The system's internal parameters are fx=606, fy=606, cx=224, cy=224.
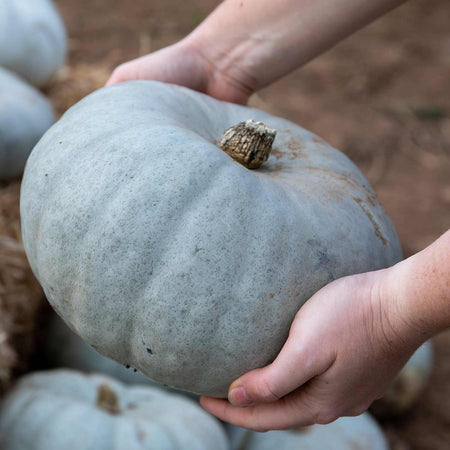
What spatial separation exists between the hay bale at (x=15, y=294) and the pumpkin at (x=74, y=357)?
77mm

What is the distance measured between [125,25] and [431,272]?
457 centimetres

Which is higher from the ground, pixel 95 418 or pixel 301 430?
pixel 95 418

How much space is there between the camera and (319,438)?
6.78ft

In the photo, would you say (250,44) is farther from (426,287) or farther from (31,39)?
(31,39)

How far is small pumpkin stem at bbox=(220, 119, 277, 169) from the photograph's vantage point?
1.18m

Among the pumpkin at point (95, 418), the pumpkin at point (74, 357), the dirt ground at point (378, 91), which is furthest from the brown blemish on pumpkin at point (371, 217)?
the dirt ground at point (378, 91)

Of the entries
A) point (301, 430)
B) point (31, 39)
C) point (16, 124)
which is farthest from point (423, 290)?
point (31, 39)

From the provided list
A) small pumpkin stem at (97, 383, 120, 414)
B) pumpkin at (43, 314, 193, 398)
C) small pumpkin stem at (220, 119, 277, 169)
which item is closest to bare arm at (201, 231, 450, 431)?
small pumpkin stem at (220, 119, 277, 169)

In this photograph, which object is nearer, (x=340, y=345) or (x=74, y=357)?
(x=340, y=345)

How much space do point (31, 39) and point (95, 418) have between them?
1.79 m

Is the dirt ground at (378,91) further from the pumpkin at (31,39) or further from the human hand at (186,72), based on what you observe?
the human hand at (186,72)

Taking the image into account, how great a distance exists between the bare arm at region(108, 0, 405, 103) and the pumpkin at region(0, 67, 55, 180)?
1001 mm

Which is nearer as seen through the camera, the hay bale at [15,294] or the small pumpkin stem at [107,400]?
the small pumpkin stem at [107,400]

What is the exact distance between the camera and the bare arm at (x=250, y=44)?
145cm
